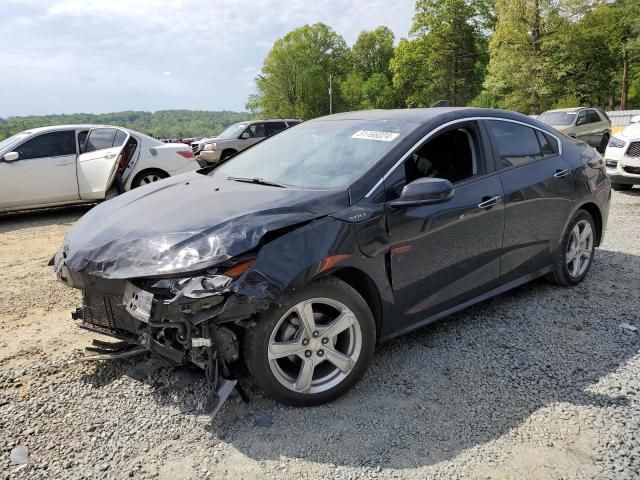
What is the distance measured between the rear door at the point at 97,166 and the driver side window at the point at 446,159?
21.0ft

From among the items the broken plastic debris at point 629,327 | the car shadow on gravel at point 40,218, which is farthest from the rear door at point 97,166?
the broken plastic debris at point 629,327

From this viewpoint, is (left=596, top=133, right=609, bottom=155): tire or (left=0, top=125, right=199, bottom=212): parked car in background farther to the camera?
(left=596, top=133, right=609, bottom=155): tire

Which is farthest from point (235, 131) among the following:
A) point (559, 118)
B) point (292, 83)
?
point (292, 83)

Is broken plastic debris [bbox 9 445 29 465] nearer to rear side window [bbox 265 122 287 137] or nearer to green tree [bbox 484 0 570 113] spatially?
rear side window [bbox 265 122 287 137]

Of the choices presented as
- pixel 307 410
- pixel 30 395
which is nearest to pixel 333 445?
pixel 307 410

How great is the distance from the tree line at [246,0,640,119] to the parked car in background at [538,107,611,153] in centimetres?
1810

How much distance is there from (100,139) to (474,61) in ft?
152

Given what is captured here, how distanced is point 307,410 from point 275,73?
204 ft

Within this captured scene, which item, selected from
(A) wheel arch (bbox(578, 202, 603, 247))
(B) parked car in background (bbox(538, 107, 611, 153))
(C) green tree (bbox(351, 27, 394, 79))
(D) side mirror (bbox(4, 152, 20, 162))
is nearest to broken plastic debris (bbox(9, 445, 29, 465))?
(A) wheel arch (bbox(578, 202, 603, 247))

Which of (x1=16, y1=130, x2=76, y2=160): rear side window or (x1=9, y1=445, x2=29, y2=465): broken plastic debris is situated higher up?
(x1=16, y1=130, x2=76, y2=160): rear side window

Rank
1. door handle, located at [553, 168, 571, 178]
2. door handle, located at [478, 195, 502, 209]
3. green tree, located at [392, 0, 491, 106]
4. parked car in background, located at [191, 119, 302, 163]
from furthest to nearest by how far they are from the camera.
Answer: green tree, located at [392, 0, 491, 106] < parked car in background, located at [191, 119, 302, 163] < door handle, located at [553, 168, 571, 178] < door handle, located at [478, 195, 502, 209]

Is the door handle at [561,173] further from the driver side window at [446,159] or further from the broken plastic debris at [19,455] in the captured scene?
the broken plastic debris at [19,455]

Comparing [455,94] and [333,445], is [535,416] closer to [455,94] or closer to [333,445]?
[333,445]

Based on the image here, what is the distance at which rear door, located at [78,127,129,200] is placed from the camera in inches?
328
